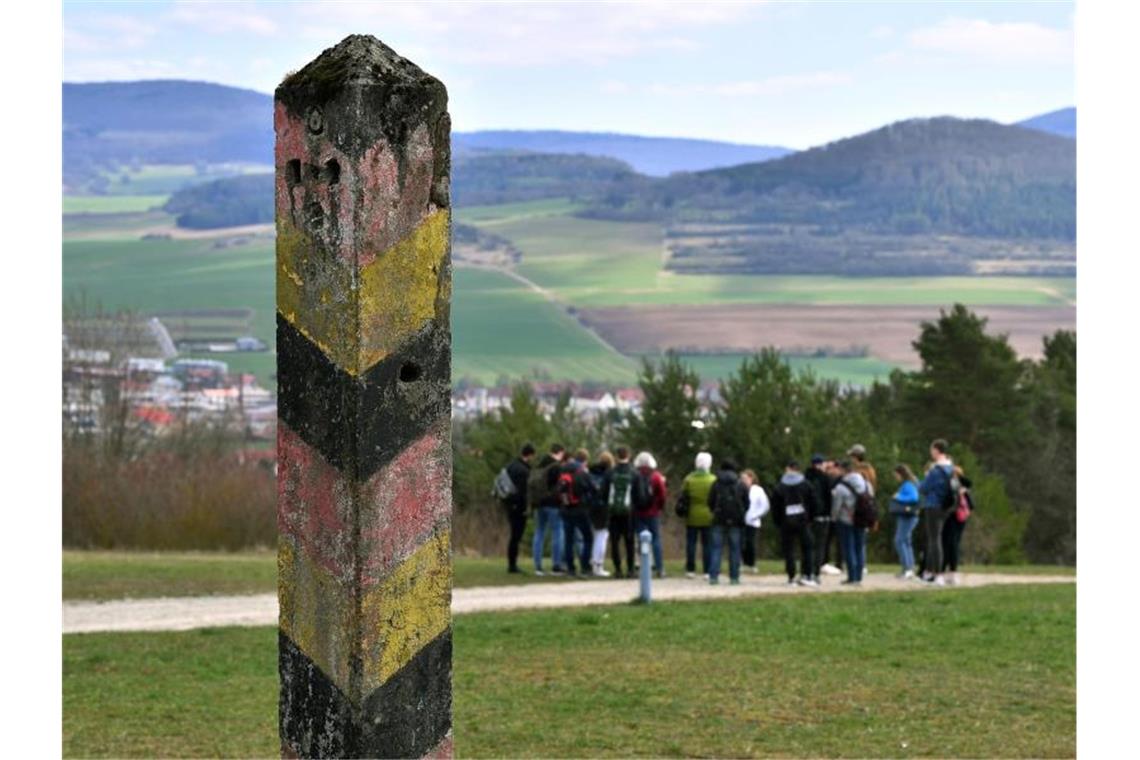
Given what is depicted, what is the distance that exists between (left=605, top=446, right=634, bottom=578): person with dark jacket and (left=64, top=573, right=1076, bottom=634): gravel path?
2.24 feet

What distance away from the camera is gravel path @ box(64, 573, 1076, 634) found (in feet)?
74.3

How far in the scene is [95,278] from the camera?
198 meters

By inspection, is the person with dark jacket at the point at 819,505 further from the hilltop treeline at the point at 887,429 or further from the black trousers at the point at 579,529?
the hilltop treeline at the point at 887,429

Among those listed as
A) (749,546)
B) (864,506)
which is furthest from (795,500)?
(749,546)

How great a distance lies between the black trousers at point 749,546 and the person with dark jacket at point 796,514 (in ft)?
3.83

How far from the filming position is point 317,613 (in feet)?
13.0

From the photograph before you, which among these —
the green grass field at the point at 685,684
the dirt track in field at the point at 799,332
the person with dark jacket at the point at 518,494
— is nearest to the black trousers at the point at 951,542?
the green grass field at the point at 685,684

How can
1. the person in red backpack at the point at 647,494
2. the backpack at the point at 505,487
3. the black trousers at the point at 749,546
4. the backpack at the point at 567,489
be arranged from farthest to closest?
the black trousers at the point at 749,546 < the backpack at the point at 505,487 < the person in red backpack at the point at 647,494 < the backpack at the point at 567,489

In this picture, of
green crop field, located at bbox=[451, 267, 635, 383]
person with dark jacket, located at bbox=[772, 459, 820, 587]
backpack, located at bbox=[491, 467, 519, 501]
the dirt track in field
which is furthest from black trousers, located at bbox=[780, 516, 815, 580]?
the dirt track in field

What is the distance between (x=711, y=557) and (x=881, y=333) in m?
164

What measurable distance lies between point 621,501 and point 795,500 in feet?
7.18

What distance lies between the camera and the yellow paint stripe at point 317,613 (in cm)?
391

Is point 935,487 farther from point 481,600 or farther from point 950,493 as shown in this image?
point 481,600
